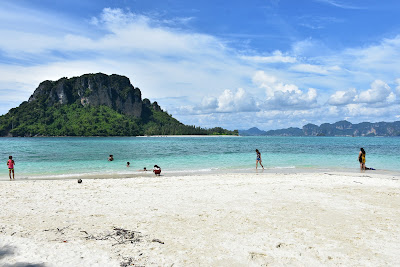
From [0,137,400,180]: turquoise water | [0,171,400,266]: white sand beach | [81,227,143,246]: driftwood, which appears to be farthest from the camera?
[0,137,400,180]: turquoise water

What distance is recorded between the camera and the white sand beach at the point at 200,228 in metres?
6.32

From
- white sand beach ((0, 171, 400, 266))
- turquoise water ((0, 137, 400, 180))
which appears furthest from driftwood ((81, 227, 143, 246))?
turquoise water ((0, 137, 400, 180))

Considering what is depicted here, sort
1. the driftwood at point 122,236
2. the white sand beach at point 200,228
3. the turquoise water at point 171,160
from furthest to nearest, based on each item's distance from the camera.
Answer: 1. the turquoise water at point 171,160
2. the driftwood at point 122,236
3. the white sand beach at point 200,228

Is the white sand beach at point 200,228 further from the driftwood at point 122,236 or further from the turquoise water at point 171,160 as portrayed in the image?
the turquoise water at point 171,160

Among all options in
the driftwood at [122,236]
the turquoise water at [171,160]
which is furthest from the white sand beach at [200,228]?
the turquoise water at [171,160]

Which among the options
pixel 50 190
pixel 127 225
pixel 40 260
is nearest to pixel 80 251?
pixel 40 260

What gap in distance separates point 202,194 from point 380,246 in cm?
806

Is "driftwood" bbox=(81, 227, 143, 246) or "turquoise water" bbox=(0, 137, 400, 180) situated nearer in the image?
"driftwood" bbox=(81, 227, 143, 246)

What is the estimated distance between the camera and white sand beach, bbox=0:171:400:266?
249 inches

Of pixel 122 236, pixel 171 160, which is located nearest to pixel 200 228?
pixel 122 236

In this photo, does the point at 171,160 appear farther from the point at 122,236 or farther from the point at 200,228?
the point at 122,236

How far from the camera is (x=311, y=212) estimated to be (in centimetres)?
1019

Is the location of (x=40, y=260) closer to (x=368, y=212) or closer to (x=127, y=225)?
(x=127, y=225)

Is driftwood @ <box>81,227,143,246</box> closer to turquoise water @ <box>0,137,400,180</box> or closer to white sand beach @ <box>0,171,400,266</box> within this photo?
white sand beach @ <box>0,171,400,266</box>
